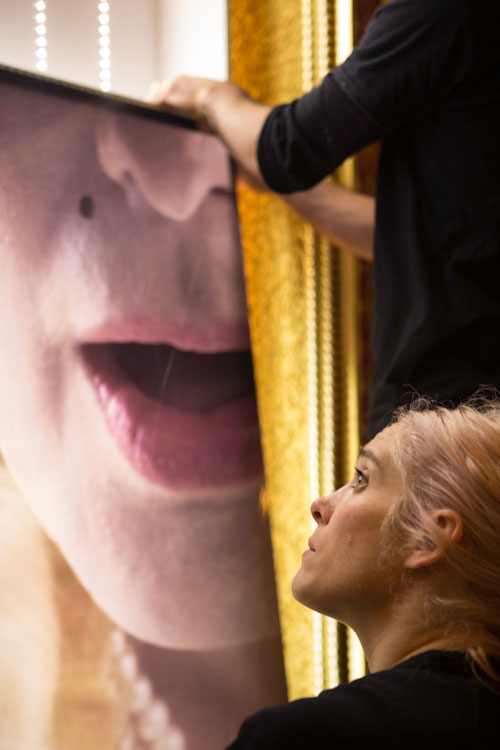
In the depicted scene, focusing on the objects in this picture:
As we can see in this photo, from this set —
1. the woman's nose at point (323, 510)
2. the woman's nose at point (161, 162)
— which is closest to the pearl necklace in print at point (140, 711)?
the woman's nose at point (323, 510)

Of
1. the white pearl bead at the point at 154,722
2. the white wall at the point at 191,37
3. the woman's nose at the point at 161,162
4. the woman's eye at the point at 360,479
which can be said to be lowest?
the white pearl bead at the point at 154,722

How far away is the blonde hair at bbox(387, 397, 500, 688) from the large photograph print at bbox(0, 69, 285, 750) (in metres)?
0.46

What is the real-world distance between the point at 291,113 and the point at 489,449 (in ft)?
2.23

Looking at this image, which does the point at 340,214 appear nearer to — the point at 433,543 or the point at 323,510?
the point at 323,510

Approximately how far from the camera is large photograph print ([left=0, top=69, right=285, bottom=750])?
4.25 ft

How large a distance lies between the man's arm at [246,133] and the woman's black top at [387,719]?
3.09ft

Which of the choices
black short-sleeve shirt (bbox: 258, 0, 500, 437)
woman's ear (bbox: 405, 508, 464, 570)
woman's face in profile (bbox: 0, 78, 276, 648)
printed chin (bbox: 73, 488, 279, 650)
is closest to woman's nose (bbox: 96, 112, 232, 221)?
woman's face in profile (bbox: 0, 78, 276, 648)

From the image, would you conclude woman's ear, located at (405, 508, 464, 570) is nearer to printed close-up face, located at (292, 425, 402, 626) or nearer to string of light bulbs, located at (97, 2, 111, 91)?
printed close-up face, located at (292, 425, 402, 626)

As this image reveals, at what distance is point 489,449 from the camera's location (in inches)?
43.5

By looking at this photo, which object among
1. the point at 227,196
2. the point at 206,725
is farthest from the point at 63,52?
the point at 206,725

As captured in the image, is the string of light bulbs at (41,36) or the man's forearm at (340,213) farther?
the man's forearm at (340,213)

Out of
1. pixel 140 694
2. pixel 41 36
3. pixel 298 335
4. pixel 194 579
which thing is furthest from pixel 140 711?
pixel 41 36

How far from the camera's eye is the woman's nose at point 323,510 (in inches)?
46.8

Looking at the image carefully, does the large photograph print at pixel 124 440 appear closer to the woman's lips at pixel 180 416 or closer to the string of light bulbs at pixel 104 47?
the woman's lips at pixel 180 416
